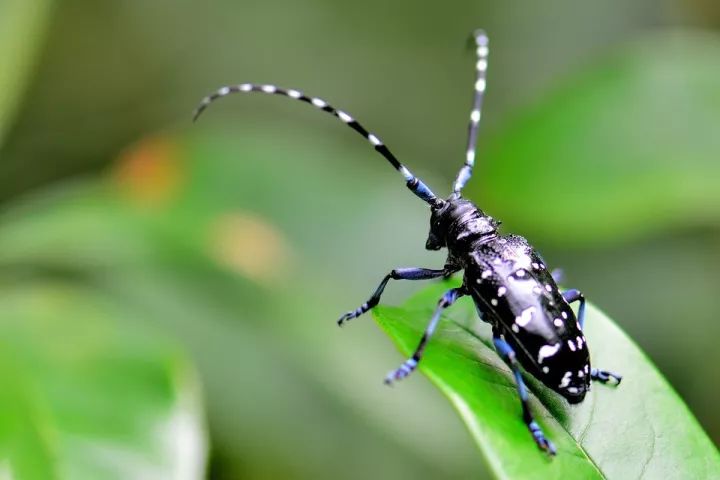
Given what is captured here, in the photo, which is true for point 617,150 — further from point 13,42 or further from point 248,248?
point 13,42

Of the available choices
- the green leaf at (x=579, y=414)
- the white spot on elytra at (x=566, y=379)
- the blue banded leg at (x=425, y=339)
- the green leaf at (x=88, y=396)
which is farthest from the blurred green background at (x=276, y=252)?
the white spot on elytra at (x=566, y=379)

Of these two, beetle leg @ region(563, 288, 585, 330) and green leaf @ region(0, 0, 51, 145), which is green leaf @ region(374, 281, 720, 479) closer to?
beetle leg @ region(563, 288, 585, 330)

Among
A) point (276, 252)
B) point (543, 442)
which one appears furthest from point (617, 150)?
point (543, 442)

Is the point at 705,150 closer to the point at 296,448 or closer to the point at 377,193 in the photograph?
the point at 377,193

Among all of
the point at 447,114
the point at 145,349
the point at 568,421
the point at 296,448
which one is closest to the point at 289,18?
the point at 447,114

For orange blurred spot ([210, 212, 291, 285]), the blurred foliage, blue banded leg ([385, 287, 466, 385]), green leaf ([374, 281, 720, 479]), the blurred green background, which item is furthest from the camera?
orange blurred spot ([210, 212, 291, 285])

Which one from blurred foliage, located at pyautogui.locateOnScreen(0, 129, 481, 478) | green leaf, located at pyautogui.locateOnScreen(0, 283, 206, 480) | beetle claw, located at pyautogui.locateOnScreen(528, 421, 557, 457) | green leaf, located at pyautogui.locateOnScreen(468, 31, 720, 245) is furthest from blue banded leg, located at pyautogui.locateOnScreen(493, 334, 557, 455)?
green leaf, located at pyautogui.locateOnScreen(468, 31, 720, 245)
